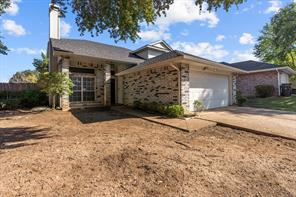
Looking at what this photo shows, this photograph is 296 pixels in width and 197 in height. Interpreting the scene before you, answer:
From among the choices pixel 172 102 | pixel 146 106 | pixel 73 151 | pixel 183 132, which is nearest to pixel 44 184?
pixel 73 151

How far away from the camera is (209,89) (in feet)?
38.3

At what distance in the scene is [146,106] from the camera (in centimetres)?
1155

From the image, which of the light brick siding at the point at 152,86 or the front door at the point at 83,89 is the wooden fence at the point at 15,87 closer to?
the front door at the point at 83,89

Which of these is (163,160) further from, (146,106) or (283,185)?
(146,106)

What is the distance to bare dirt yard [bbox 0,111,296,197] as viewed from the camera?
3041mm

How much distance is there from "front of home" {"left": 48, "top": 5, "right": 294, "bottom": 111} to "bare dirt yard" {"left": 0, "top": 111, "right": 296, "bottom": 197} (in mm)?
4264

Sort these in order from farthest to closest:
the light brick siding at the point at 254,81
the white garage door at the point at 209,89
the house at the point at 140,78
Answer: the light brick siding at the point at 254,81 → the white garage door at the point at 209,89 → the house at the point at 140,78

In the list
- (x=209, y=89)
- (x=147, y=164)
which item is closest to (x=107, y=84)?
(x=209, y=89)

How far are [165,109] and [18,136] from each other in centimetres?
615

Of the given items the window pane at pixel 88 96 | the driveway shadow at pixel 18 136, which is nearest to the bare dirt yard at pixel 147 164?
the driveway shadow at pixel 18 136

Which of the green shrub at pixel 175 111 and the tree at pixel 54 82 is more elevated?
the tree at pixel 54 82

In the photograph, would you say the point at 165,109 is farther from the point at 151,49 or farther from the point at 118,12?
the point at 151,49

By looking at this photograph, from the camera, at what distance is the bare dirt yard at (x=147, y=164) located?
3041mm

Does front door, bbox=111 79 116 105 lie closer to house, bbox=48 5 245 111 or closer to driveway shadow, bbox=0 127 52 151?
house, bbox=48 5 245 111
